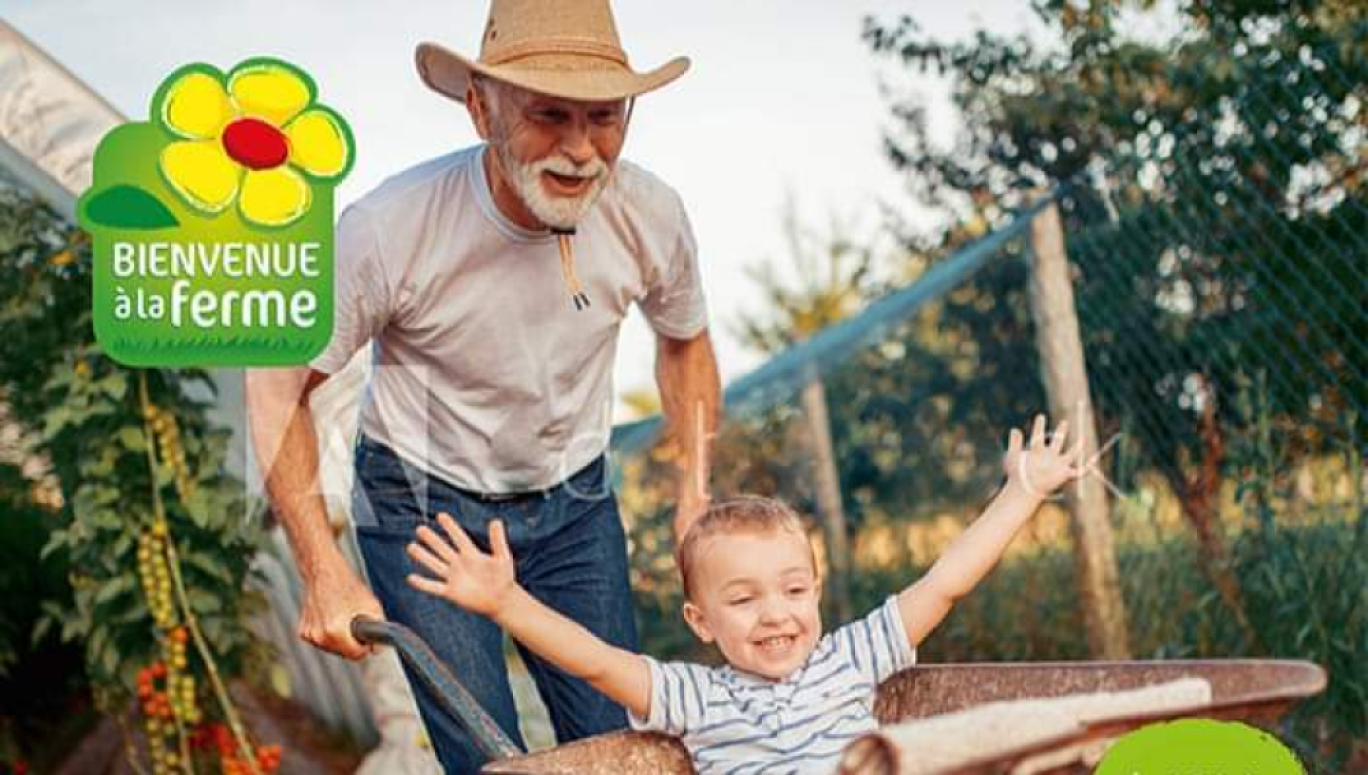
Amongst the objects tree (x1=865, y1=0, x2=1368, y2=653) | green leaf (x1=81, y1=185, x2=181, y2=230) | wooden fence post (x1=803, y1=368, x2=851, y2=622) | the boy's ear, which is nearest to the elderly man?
the boy's ear

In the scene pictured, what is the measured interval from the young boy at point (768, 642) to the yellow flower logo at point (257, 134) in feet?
5.49

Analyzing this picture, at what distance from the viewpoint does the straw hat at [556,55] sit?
270cm

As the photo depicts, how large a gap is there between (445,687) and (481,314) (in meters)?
0.83

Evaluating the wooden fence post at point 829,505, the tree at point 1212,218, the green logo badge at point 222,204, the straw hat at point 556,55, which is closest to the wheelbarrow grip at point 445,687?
the straw hat at point 556,55

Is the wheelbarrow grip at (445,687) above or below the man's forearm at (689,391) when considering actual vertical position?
below

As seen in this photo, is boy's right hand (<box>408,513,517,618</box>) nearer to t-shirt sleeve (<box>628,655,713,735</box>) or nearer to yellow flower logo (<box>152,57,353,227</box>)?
t-shirt sleeve (<box>628,655,713,735</box>)

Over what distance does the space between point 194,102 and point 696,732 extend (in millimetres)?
2047

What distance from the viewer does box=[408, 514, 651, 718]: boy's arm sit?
2.17m

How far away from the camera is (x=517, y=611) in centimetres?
223

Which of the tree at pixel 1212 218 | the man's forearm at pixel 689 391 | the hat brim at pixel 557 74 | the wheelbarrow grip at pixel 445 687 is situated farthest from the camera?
the tree at pixel 1212 218

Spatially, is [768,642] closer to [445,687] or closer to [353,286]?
[445,687]

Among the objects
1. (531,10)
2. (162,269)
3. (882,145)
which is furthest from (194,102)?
(882,145)

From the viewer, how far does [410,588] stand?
2855 mm

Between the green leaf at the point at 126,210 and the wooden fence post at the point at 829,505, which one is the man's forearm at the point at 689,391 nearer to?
the green leaf at the point at 126,210
